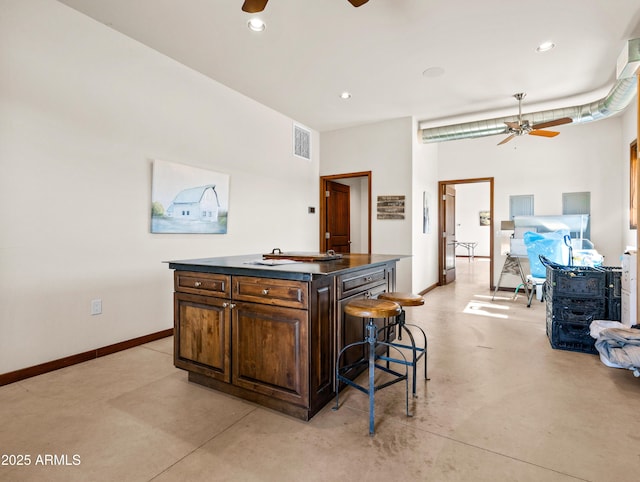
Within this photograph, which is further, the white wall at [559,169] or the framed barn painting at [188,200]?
the white wall at [559,169]

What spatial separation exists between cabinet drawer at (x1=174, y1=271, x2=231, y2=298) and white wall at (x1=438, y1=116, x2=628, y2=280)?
5.71 meters

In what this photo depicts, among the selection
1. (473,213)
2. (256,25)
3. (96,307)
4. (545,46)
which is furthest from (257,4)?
(473,213)

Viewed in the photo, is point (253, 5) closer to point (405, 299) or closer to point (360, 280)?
point (360, 280)

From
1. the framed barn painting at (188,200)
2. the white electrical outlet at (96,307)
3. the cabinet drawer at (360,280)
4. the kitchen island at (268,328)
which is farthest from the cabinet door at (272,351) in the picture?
the framed barn painting at (188,200)

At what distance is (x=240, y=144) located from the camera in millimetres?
4344

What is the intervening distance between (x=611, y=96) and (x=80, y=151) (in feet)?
18.6

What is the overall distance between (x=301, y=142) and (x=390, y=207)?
1.88 meters

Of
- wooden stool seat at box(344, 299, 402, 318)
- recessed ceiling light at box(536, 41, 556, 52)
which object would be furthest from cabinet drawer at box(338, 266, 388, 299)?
recessed ceiling light at box(536, 41, 556, 52)

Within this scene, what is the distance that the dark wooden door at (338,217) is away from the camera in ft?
20.4

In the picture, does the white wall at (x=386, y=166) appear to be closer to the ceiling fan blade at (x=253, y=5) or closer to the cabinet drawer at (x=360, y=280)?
the cabinet drawer at (x=360, y=280)

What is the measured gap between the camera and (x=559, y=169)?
5.62 meters

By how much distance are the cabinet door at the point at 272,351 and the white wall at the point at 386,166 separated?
3.65 metres

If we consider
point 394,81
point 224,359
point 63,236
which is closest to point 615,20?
point 394,81

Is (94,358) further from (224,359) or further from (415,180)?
(415,180)
